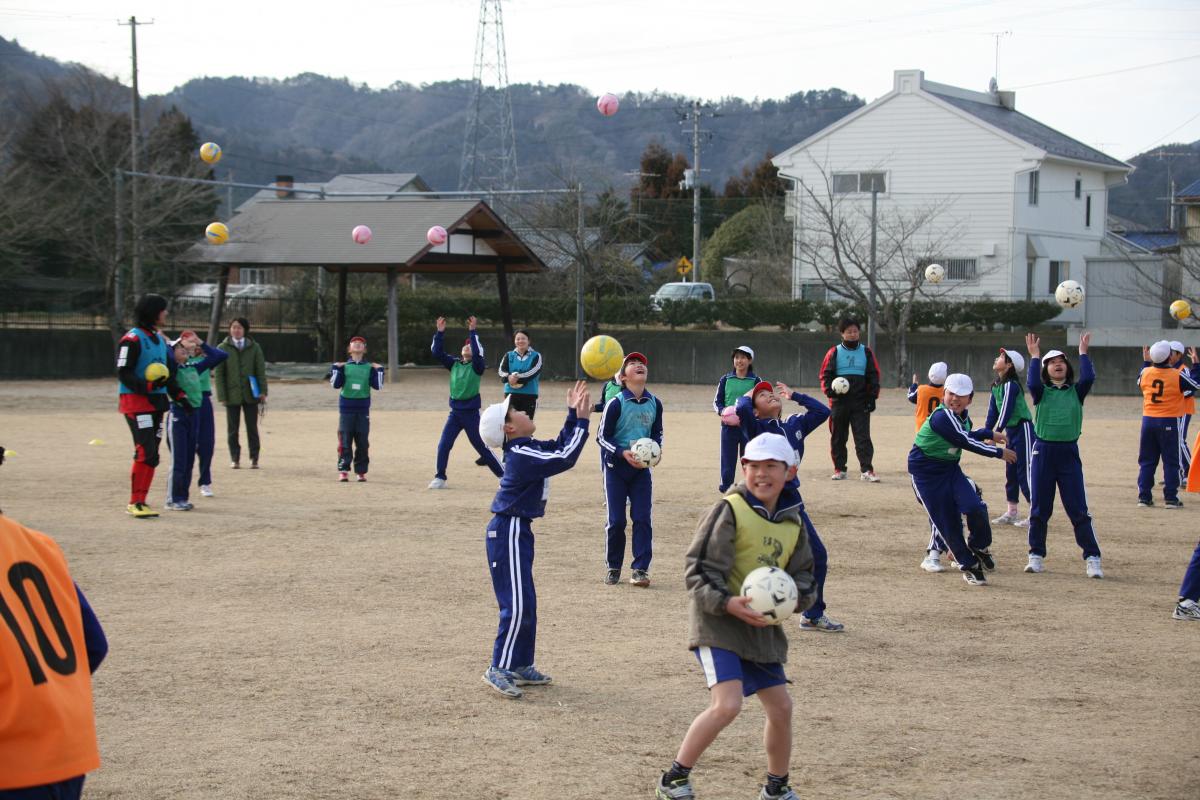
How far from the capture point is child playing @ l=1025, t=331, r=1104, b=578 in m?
9.64

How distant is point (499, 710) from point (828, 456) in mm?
13002

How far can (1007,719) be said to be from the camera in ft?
20.0

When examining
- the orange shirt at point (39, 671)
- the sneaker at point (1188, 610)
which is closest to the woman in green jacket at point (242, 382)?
the sneaker at point (1188, 610)

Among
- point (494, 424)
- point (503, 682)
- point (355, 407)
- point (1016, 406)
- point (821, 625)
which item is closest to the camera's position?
point (503, 682)

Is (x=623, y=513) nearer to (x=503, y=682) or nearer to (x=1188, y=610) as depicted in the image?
(x=503, y=682)

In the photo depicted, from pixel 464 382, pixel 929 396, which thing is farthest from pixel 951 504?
pixel 464 382

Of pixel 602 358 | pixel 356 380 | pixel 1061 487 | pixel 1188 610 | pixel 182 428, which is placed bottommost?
pixel 1188 610

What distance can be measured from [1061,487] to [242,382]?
10.7m

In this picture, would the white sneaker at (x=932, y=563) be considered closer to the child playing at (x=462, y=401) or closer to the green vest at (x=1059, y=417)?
the green vest at (x=1059, y=417)

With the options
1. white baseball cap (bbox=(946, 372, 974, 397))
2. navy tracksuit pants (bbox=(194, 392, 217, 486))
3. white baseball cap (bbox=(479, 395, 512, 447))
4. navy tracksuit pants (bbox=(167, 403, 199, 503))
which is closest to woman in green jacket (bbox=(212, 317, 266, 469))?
navy tracksuit pants (bbox=(194, 392, 217, 486))

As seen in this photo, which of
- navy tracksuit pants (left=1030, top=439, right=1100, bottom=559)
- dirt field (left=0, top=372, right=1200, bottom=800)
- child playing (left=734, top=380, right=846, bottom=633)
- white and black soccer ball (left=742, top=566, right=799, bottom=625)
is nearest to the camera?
white and black soccer ball (left=742, top=566, right=799, bottom=625)

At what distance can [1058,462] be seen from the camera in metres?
9.70

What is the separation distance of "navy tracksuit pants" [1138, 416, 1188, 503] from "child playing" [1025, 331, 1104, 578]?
14.0ft

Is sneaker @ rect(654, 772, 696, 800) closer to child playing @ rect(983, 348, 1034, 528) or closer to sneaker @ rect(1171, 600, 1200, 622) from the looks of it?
sneaker @ rect(1171, 600, 1200, 622)
